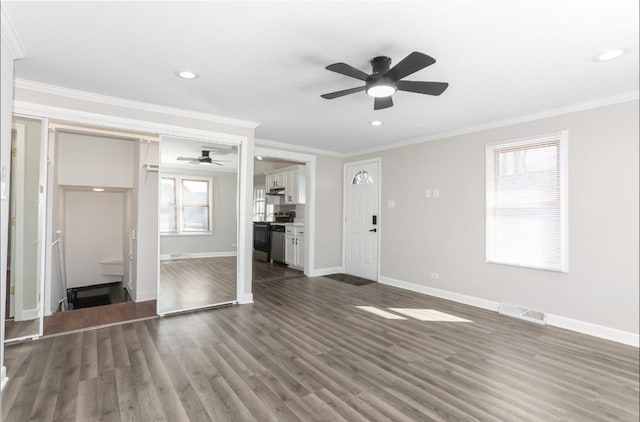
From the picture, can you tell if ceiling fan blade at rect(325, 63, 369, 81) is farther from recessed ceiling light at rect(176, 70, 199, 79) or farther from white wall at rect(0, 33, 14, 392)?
white wall at rect(0, 33, 14, 392)

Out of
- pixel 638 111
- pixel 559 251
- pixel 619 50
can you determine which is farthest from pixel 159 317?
pixel 638 111

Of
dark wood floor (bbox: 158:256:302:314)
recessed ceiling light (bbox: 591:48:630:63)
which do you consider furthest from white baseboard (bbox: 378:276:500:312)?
recessed ceiling light (bbox: 591:48:630:63)

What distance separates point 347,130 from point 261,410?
12.0 ft

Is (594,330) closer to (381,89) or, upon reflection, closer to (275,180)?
(381,89)

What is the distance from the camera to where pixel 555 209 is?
363 centimetres

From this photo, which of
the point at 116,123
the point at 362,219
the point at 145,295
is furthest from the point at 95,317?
the point at 362,219

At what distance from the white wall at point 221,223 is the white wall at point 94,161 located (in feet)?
5.61

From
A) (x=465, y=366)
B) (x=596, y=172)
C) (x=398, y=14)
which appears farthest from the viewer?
(x=596, y=172)

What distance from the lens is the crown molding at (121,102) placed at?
3017mm

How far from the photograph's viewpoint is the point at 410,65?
2.17 m

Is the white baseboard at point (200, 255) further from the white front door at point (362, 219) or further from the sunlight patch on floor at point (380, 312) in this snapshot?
the white front door at point (362, 219)

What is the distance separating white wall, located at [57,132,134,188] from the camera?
4.60m

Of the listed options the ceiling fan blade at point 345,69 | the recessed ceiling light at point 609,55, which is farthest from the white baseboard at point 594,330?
the ceiling fan blade at point 345,69

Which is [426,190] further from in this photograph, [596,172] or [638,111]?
[638,111]
